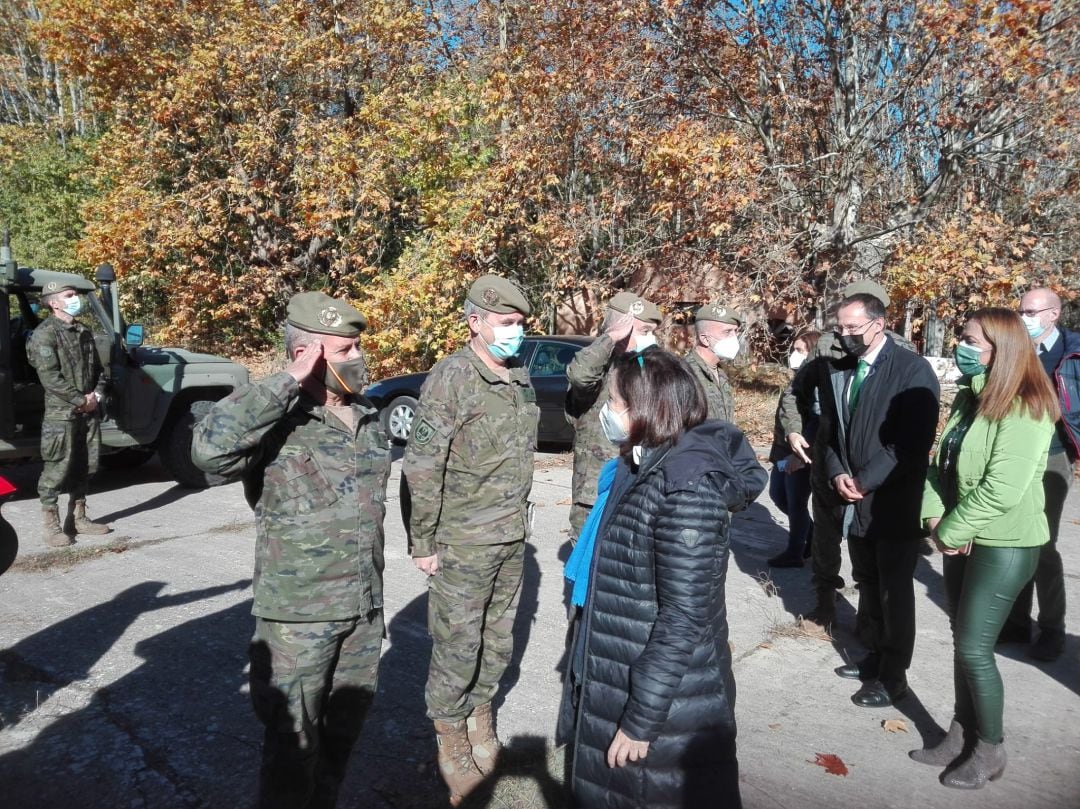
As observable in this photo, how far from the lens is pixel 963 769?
10.3ft

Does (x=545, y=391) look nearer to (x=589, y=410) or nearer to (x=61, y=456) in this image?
(x=61, y=456)

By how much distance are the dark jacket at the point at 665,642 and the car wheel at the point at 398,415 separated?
8.57 meters

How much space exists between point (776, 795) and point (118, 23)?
18.0m

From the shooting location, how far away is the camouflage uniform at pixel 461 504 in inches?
122

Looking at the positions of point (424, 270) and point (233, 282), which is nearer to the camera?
point (424, 270)

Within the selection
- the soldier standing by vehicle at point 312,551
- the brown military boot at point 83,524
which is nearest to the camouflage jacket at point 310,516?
the soldier standing by vehicle at point 312,551

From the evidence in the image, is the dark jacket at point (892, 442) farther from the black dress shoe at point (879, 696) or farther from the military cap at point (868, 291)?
the black dress shoe at point (879, 696)

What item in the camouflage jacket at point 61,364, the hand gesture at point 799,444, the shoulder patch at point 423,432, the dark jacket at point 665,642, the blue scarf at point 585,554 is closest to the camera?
the dark jacket at point 665,642

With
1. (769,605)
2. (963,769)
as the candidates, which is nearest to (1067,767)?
(963,769)

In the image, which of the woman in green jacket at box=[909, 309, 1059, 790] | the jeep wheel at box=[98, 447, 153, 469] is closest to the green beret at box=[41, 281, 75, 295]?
the jeep wheel at box=[98, 447, 153, 469]

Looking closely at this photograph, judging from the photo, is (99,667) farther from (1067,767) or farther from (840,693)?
(1067,767)

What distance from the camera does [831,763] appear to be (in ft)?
11.0

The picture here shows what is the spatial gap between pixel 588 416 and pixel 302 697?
2.14 meters

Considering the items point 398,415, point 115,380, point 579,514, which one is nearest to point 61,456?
point 115,380
